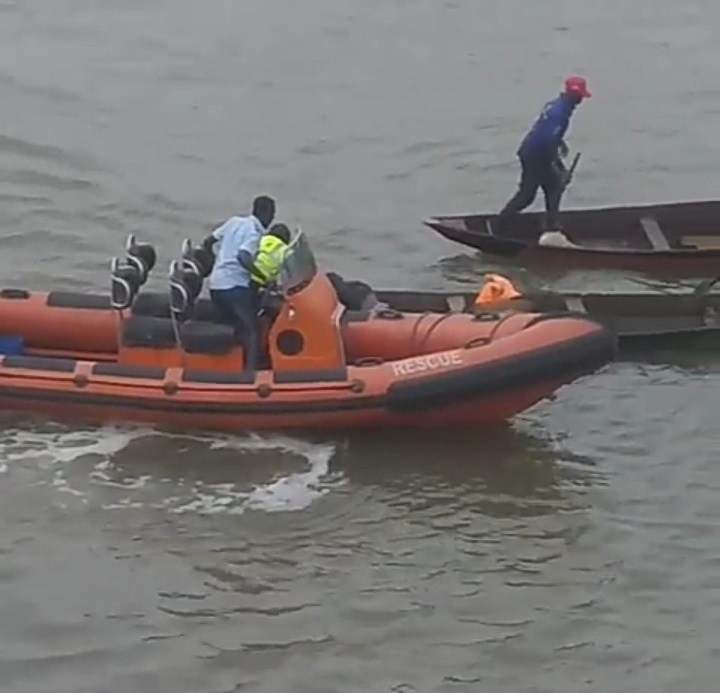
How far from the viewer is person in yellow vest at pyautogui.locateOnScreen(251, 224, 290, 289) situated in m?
13.7

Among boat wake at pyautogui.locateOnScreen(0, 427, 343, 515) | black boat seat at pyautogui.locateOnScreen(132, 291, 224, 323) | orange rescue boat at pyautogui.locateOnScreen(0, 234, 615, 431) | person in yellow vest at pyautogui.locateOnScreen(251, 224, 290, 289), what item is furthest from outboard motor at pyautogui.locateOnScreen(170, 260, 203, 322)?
boat wake at pyautogui.locateOnScreen(0, 427, 343, 515)

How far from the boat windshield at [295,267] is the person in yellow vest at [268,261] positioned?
0.14 feet

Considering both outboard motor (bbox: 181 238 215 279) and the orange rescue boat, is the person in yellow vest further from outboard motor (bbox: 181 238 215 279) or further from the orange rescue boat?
outboard motor (bbox: 181 238 215 279)

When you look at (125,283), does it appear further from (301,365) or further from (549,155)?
(549,155)

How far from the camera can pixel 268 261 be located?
1370 centimetres

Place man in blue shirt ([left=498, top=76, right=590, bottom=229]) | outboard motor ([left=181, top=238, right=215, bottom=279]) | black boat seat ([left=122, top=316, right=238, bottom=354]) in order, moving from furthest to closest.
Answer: man in blue shirt ([left=498, top=76, right=590, bottom=229]) < outboard motor ([left=181, top=238, right=215, bottom=279]) < black boat seat ([left=122, top=316, right=238, bottom=354])

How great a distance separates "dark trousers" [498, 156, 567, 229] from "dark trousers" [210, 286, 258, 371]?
4.35 meters

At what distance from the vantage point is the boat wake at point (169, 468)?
43.1 ft

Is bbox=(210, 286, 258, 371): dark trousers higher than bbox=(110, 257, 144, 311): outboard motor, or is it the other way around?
bbox=(110, 257, 144, 311): outboard motor

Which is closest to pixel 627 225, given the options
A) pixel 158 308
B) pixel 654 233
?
pixel 654 233

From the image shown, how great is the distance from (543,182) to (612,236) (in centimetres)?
96

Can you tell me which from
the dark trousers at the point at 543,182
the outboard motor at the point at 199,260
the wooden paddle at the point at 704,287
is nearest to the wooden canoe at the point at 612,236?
the dark trousers at the point at 543,182

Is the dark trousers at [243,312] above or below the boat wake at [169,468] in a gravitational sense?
above

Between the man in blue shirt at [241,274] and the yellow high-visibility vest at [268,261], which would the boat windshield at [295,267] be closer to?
the yellow high-visibility vest at [268,261]
